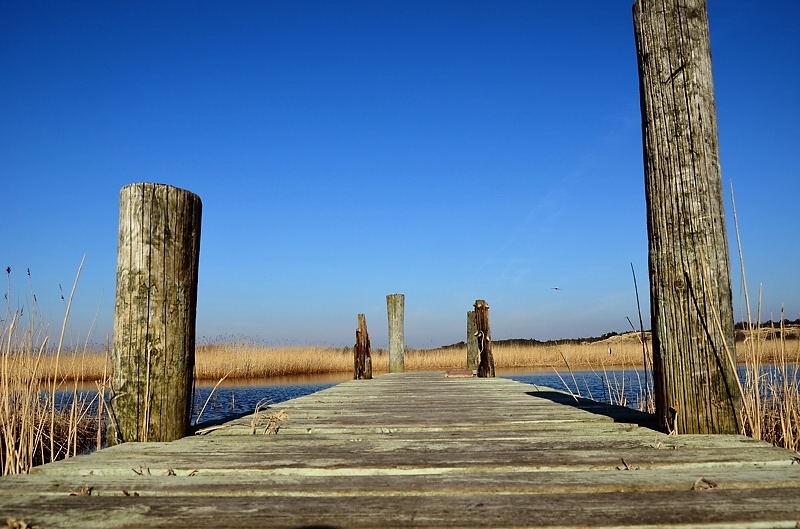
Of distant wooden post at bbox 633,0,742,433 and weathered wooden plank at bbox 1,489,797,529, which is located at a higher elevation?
distant wooden post at bbox 633,0,742,433

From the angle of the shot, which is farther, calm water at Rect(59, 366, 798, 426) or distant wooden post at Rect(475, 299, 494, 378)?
distant wooden post at Rect(475, 299, 494, 378)

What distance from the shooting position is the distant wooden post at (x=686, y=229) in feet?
8.21

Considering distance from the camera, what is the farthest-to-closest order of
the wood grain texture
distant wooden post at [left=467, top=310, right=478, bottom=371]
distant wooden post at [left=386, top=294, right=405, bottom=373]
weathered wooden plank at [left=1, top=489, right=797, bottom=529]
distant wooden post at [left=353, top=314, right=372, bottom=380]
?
distant wooden post at [left=467, top=310, right=478, bottom=371]
distant wooden post at [left=386, top=294, right=405, bottom=373]
distant wooden post at [left=353, top=314, right=372, bottom=380]
the wood grain texture
weathered wooden plank at [left=1, top=489, right=797, bottom=529]

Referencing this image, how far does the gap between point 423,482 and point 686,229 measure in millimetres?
1728

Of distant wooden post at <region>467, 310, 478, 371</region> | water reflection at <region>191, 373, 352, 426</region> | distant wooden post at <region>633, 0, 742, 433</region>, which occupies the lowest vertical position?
water reflection at <region>191, 373, 352, 426</region>

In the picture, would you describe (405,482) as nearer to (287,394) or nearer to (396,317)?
(396,317)

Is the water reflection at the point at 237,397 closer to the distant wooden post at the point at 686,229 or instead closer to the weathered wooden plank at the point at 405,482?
the weathered wooden plank at the point at 405,482

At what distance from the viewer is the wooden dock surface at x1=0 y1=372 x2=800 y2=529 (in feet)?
4.78

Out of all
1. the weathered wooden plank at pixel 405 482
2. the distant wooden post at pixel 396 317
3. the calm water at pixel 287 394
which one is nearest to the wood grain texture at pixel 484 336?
the calm water at pixel 287 394

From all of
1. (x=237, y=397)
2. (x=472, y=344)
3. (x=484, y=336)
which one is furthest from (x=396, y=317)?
(x=237, y=397)

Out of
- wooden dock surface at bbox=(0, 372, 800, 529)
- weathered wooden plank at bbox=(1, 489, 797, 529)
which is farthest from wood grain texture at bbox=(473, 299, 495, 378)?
weathered wooden plank at bbox=(1, 489, 797, 529)

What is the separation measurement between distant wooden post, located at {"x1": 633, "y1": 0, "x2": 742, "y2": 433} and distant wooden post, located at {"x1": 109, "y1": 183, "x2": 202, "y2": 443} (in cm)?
237

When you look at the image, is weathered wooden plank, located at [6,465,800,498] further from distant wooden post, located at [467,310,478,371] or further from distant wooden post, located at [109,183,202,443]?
distant wooden post, located at [467,310,478,371]

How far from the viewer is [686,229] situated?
2.57 metres
